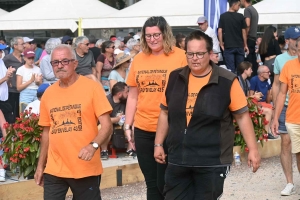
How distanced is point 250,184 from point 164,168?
3.32 metres

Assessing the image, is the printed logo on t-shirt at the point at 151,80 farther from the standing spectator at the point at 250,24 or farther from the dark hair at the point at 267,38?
the dark hair at the point at 267,38

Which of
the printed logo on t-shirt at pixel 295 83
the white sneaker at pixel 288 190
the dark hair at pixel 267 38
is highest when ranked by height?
the dark hair at pixel 267 38

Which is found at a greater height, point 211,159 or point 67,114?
point 67,114

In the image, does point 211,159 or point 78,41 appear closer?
point 211,159

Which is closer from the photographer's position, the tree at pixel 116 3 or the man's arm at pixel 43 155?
the man's arm at pixel 43 155

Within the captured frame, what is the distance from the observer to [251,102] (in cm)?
1079

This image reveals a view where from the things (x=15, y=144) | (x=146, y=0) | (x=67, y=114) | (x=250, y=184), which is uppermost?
(x=146, y=0)

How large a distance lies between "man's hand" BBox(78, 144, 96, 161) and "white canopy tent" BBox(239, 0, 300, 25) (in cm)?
1084

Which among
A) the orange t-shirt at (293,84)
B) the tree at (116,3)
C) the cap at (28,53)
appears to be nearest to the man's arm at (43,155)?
the orange t-shirt at (293,84)

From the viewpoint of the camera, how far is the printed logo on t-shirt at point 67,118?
5.32 metres

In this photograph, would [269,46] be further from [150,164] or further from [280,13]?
[150,164]

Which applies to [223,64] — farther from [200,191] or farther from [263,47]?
[200,191]

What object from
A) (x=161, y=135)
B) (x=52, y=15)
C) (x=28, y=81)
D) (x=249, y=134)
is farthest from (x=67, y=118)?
(x=52, y=15)

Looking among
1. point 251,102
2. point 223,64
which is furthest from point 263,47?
point 251,102
